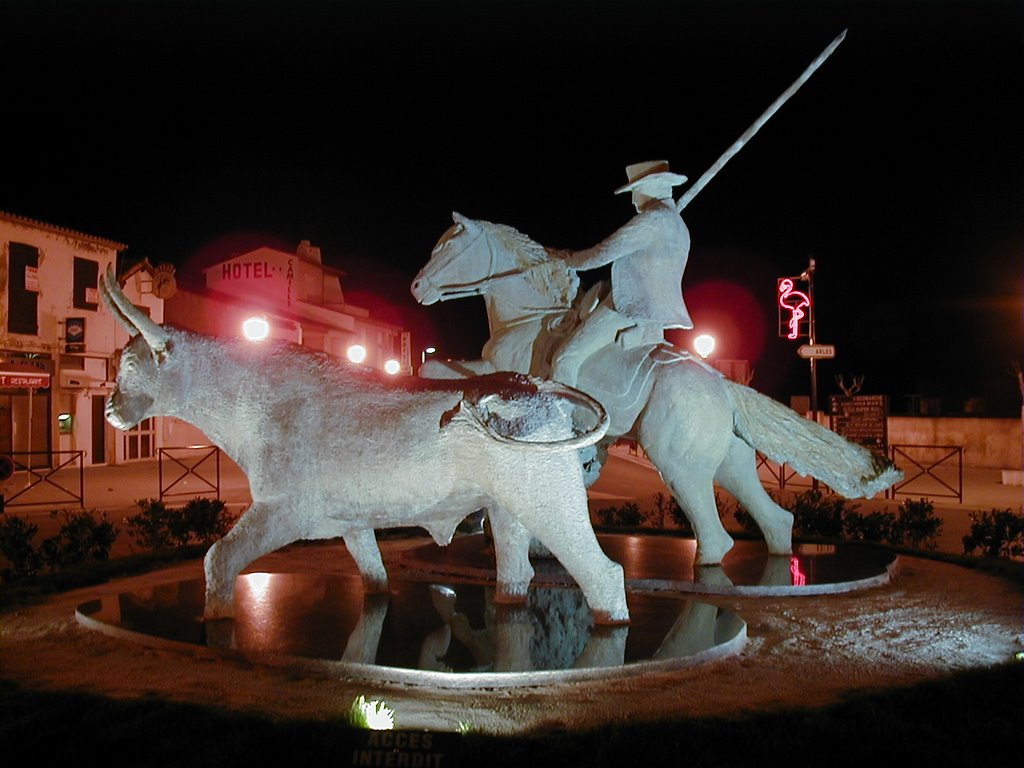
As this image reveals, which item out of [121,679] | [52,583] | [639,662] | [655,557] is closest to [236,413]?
[121,679]

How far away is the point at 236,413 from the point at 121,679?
1.59 metres

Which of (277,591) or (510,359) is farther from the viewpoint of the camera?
(510,359)

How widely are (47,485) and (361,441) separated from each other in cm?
1833

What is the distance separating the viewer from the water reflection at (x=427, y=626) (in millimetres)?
5062

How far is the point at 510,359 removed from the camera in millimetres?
7879

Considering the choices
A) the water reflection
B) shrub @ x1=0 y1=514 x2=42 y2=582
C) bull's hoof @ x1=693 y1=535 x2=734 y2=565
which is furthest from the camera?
shrub @ x1=0 y1=514 x2=42 y2=582

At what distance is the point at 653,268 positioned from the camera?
24.3ft

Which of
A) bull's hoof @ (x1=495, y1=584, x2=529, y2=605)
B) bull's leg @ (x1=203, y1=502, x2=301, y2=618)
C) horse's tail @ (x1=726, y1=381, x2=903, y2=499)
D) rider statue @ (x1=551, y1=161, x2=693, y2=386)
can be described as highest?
rider statue @ (x1=551, y1=161, x2=693, y2=386)

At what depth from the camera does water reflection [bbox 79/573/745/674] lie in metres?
5.06

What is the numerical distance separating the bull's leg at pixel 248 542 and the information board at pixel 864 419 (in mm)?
16160

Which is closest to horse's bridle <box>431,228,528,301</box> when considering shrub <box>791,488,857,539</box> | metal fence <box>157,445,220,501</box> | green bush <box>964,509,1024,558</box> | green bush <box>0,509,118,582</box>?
green bush <box>0,509,118,582</box>

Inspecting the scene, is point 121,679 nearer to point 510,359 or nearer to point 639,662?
point 639,662

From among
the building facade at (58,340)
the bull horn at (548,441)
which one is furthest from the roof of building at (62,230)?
the bull horn at (548,441)

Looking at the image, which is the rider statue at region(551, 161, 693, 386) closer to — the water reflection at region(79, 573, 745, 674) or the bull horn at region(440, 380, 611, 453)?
the water reflection at region(79, 573, 745, 674)
